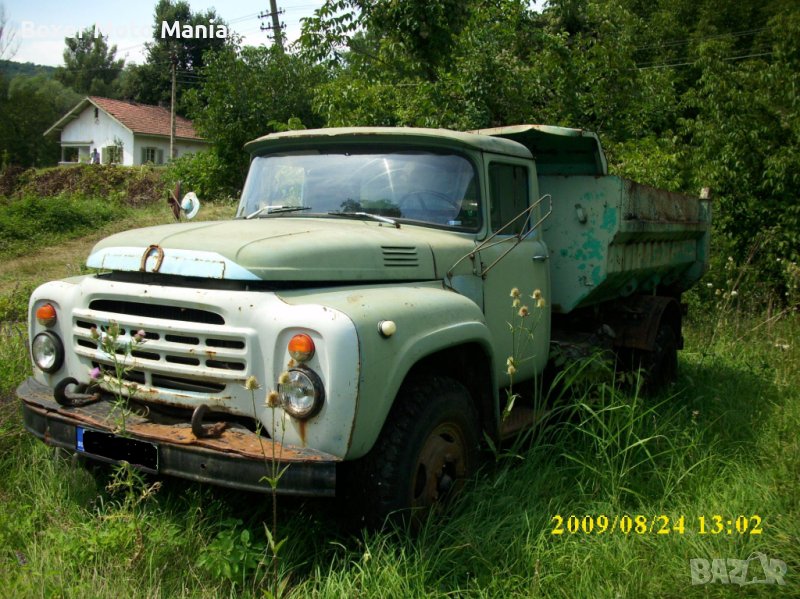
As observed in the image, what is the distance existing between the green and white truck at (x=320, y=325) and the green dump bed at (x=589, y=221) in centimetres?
11

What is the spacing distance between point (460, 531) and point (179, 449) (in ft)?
4.19

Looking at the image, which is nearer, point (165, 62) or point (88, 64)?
point (165, 62)

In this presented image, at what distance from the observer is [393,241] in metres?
3.70

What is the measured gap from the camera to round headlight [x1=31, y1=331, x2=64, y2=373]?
3.68 metres

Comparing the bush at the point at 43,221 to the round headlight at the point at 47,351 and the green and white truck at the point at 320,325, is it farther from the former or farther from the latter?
the green and white truck at the point at 320,325

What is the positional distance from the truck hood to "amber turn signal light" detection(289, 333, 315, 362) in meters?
0.38

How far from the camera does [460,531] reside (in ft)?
11.1

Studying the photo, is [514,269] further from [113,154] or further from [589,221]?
[113,154]

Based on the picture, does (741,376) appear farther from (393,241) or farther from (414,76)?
(414,76)

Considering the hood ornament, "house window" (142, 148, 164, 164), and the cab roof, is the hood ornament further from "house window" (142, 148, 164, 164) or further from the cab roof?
"house window" (142, 148, 164, 164)

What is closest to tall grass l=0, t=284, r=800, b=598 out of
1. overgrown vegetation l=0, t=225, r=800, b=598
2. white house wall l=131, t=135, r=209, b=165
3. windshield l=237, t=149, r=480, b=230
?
overgrown vegetation l=0, t=225, r=800, b=598

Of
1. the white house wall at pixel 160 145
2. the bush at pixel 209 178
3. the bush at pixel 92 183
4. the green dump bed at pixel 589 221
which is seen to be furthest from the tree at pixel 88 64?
the green dump bed at pixel 589 221

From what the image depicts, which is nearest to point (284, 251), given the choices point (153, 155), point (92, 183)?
point (92, 183)

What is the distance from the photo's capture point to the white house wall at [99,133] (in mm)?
38938
